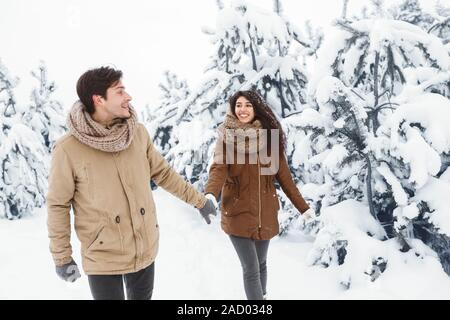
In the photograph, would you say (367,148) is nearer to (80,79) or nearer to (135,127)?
(135,127)

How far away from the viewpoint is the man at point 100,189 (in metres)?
2.48

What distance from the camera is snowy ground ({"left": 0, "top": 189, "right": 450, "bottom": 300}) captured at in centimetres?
423

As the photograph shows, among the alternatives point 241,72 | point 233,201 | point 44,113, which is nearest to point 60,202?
point 233,201

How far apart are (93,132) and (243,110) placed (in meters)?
1.66

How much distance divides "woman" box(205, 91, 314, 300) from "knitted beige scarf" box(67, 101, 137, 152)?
1.18 m

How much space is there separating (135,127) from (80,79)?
0.48 m

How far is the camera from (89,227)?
2541 millimetres

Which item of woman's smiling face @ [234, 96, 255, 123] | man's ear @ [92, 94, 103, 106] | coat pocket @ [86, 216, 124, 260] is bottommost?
coat pocket @ [86, 216, 124, 260]

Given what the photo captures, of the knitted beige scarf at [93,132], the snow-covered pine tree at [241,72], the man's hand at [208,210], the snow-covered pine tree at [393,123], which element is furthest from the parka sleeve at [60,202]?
the snow-covered pine tree at [241,72]

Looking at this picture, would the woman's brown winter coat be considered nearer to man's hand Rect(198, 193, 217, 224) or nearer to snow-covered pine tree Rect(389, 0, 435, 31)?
man's hand Rect(198, 193, 217, 224)

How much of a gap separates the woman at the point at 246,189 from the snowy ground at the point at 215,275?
127 cm

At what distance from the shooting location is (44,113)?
15625mm

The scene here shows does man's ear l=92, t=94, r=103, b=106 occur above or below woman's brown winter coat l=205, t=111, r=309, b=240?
above

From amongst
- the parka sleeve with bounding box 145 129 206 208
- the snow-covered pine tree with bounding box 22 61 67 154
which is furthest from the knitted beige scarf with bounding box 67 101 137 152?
the snow-covered pine tree with bounding box 22 61 67 154
